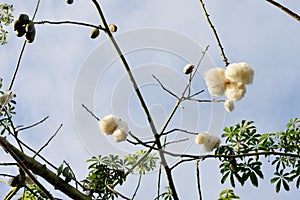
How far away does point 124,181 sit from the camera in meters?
1.47

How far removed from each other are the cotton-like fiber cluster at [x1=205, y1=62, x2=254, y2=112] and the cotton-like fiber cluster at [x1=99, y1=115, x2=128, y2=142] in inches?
10.2

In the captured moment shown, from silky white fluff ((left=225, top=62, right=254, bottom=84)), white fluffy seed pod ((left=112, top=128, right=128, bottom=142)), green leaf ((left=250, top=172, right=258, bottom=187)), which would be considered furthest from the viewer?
green leaf ((left=250, top=172, right=258, bottom=187))

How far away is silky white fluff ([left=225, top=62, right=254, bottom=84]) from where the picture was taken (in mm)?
1068

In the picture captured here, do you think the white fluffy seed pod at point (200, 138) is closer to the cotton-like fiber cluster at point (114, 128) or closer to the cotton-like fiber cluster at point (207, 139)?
the cotton-like fiber cluster at point (207, 139)

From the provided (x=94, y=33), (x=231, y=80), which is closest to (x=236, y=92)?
(x=231, y=80)

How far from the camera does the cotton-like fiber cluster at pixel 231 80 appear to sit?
1071 millimetres

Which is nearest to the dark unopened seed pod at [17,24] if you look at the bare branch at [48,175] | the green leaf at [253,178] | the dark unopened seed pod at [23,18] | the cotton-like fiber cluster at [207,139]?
the dark unopened seed pod at [23,18]

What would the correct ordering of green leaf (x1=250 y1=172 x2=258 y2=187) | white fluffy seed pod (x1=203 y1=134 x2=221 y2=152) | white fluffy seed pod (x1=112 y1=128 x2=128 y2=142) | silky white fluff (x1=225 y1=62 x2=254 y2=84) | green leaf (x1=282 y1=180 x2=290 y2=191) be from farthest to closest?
green leaf (x1=282 y1=180 x2=290 y2=191) < green leaf (x1=250 y1=172 x2=258 y2=187) < white fluffy seed pod (x1=203 y1=134 x2=221 y2=152) < white fluffy seed pod (x1=112 y1=128 x2=128 y2=142) < silky white fluff (x1=225 y1=62 x2=254 y2=84)

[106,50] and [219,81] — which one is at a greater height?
[106,50]

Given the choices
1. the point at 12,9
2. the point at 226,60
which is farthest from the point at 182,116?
the point at 12,9

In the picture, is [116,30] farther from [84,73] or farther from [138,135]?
[138,135]

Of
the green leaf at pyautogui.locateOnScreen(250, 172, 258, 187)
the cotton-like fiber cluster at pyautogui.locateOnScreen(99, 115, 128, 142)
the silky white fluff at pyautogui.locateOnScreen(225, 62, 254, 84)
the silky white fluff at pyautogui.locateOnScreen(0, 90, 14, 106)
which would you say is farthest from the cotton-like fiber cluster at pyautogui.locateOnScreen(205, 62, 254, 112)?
the silky white fluff at pyautogui.locateOnScreen(0, 90, 14, 106)

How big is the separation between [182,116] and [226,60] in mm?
262

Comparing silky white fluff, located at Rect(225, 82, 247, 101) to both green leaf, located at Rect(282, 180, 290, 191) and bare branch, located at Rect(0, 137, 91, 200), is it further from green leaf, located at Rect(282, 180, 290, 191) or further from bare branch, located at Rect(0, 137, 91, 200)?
green leaf, located at Rect(282, 180, 290, 191)
